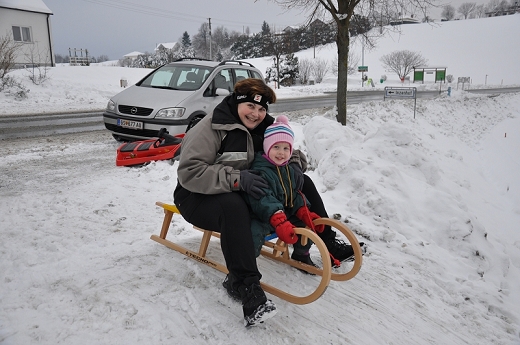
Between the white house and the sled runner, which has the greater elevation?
the white house

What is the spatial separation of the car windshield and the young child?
5468 mm

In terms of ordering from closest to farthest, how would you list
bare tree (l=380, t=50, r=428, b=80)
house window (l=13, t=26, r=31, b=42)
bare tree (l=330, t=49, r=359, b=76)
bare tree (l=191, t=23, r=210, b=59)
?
house window (l=13, t=26, r=31, b=42), bare tree (l=380, t=50, r=428, b=80), bare tree (l=330, t=49, r=359, b=76), bare tree (l=191, t=23, r=210, b=59)

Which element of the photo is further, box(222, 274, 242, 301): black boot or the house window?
the house window

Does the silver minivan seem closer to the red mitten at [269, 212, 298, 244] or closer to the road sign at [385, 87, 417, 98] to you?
the red mitten at [269, 212, 298, 244]

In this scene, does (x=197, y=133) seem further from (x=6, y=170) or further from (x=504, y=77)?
(x=504, y=77)

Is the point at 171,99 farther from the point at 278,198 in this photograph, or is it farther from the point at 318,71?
the point at 318,71

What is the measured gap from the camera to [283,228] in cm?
266

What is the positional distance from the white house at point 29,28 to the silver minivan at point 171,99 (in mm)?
26375

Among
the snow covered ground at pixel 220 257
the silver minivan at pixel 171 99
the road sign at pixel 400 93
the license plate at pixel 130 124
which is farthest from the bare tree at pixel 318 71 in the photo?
the license plate at pixel 130 124

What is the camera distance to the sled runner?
6453 millimetres

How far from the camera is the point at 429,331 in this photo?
2.93m

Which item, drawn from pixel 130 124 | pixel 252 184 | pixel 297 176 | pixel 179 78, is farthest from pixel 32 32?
pixel 252 184

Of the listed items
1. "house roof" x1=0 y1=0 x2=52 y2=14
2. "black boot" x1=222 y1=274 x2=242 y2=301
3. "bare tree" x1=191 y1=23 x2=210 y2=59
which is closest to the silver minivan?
"black boot" x1=222 y1=274 x2=242 y2=301

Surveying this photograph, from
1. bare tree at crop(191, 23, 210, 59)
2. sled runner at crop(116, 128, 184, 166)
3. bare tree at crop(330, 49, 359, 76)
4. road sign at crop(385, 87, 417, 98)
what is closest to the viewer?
sled runner at crop(116, 128, 184, 166)
